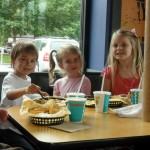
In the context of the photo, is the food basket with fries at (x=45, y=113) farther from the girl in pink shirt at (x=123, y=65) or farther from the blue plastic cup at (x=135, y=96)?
the girl in pink shirt at (x=123, y=65)

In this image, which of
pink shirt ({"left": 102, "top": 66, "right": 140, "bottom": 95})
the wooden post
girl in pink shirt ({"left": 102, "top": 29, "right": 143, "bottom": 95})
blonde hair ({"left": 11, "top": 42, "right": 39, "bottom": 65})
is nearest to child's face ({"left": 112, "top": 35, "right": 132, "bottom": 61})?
girl in pink shirt ({"left": 102, "top": 29, "right": 143, "bottom": 95})

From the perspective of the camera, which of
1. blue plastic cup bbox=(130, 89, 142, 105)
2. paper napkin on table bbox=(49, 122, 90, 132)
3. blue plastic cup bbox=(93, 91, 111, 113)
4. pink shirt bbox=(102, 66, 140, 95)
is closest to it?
paper napkin on table bbox=(49, 122, 90, 132)

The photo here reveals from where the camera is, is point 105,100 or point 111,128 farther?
point 105,100

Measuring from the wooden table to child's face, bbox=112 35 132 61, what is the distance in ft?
3.55

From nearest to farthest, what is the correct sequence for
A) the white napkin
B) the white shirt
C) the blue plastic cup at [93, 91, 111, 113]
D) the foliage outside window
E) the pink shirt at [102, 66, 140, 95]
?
the white napkin
the blue plastic cup at [93, 91, 111, 113]
the white shirt
the pink shirt at [102, 66, 140, 95]
the foliage outside window

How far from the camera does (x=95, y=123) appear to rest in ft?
4.14

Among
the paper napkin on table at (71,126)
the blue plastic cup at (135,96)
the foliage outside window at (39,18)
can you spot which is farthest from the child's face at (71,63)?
the paper napkin on table at (71,126)

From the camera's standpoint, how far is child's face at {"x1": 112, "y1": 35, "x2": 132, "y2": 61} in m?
2.38

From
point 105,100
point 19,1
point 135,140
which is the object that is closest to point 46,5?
point 19,1

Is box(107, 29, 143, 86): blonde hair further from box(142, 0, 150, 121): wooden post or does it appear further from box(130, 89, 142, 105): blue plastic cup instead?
box(142, 0, 150, 121): wooden post

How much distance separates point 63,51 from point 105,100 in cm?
94

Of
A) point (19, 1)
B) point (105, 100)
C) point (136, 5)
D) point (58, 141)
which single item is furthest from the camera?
point (136, 5)

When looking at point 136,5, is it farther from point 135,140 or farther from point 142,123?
point 135,140

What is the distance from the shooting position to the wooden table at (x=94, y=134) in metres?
0.99
